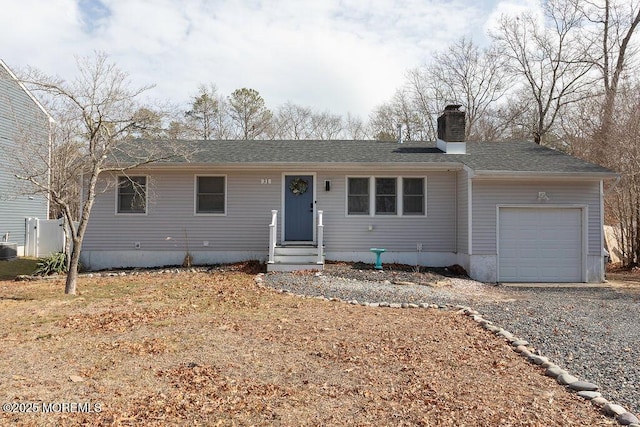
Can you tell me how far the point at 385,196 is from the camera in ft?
39.8

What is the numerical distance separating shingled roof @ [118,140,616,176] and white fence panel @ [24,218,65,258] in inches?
206

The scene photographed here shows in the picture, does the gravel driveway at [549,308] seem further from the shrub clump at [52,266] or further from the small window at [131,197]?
the shrub clump at [52,266]

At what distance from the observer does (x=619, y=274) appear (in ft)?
42.5

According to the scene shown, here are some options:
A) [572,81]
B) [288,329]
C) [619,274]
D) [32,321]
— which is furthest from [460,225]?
[572,81]

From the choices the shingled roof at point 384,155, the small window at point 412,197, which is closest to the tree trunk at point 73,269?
the shingled roof at point 384,155

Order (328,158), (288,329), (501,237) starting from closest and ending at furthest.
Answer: (288,329)
(501,237)
(328,158)

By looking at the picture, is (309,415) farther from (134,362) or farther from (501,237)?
(501,237)

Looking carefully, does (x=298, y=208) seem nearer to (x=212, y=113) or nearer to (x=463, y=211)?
(x=463, y=211)

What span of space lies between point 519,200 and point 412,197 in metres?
2.71

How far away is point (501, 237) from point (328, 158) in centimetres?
493

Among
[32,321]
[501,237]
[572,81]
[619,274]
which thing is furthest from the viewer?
[572,81]

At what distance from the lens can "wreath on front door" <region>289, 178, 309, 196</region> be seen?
480 inches

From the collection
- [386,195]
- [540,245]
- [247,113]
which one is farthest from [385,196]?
[247,113]

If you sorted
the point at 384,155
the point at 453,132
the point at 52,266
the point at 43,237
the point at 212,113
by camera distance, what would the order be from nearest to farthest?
the point at 52,266 < the point at 384,155 < the point at 453,132 < the point at 43,237 < the point at 212,113
